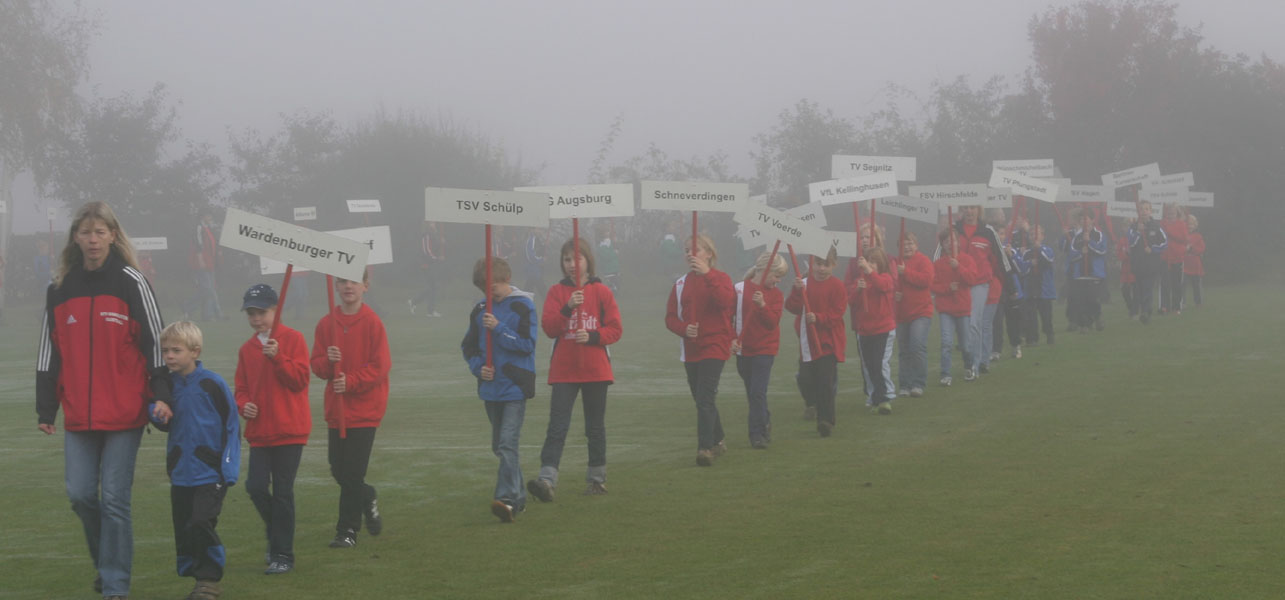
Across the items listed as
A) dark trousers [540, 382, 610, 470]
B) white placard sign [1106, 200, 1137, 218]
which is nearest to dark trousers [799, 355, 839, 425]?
dark trousers [540, 382, 610, 470]

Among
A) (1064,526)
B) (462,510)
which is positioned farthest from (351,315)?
(1064,526)

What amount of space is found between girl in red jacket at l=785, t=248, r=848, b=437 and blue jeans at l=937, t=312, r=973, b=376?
3.60 metres

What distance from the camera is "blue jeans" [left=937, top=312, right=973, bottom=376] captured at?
17.0 m

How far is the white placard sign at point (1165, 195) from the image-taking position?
2819cm

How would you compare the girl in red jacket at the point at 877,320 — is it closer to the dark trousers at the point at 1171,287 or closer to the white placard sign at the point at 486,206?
the white placard sign at the point at 486,206

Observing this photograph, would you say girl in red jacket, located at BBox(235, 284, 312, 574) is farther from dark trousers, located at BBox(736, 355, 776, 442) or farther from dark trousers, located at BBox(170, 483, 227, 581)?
dark trousers, located at BBox(736, 355, 776, 442)

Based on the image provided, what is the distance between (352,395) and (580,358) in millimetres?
1995

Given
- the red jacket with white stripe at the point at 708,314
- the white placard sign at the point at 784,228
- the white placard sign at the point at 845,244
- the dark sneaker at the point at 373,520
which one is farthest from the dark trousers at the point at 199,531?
the white placard sign at the point at 845,244

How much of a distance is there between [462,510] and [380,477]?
1.83 meters

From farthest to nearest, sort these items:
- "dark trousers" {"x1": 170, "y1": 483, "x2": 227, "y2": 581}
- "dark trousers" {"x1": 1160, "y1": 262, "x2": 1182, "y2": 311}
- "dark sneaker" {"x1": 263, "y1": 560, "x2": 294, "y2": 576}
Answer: "dark trousers" {"x1": 1160, "y1": 262, "x2": 1182, "y2": 311} → "dark sneaker" {"x1": 263, "y1": 560, "x2": 294, "y2": 576} → "dark trousers" {"x1": 170, "y1": 483, "x2": 227, "y2": 581}

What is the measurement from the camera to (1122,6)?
1681 inches

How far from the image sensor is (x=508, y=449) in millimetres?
9516

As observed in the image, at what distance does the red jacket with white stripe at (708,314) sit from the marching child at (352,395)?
334cm

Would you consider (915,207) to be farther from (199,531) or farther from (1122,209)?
(199,531)
